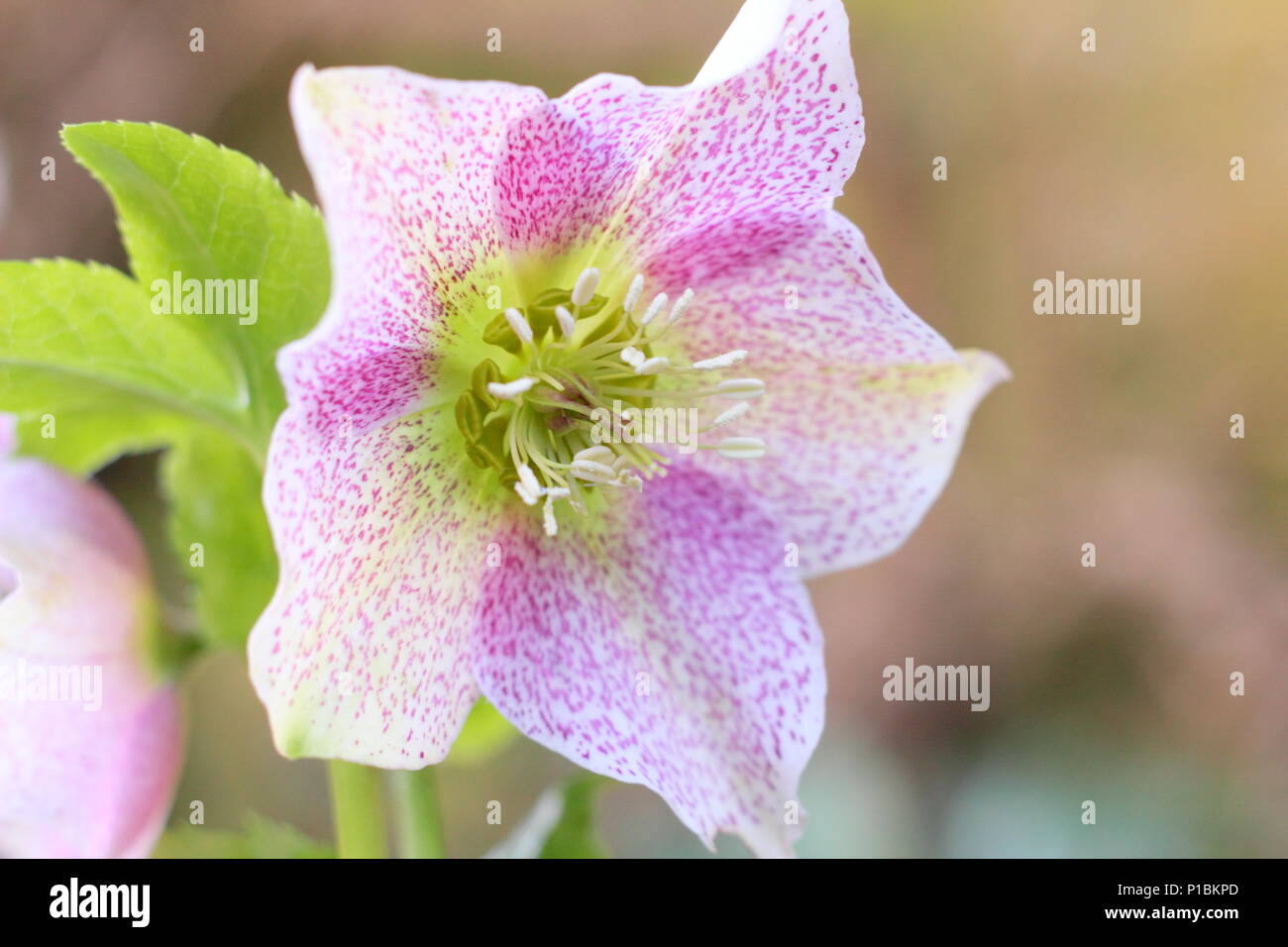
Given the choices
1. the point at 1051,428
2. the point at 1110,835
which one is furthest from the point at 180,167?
the point at 1051,428

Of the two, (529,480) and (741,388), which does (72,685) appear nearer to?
(529,480)

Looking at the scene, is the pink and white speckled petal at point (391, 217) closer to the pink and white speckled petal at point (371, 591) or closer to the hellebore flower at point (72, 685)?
the pink and white speckled petal at point (371, 591)

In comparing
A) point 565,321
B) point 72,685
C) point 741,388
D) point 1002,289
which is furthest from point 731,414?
point 1002,289

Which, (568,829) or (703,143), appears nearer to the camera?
(703,143)

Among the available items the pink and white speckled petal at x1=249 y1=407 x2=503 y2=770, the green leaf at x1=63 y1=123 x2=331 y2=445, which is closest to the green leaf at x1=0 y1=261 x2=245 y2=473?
the green leaf at x1=63 y1=123 x2=331 y2=445

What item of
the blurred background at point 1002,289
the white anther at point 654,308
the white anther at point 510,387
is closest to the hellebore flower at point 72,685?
the white anther at point 510,387
